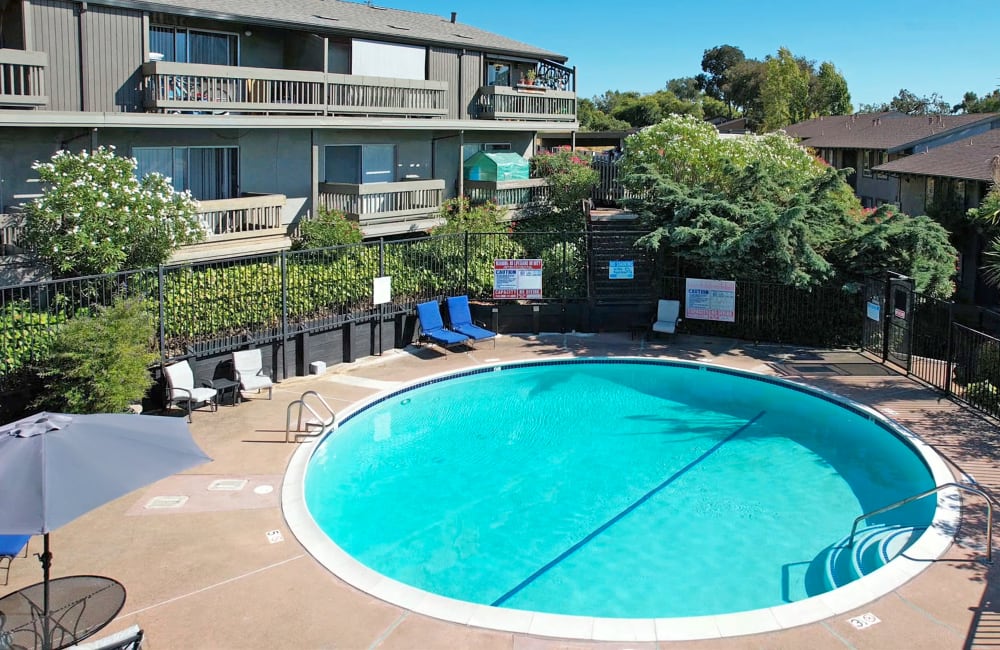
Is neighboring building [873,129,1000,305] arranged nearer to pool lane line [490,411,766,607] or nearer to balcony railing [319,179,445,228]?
pool lane line [490,411,766,607]

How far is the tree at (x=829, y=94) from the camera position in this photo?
6931cm

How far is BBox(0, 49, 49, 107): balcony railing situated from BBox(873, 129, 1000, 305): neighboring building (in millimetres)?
26719

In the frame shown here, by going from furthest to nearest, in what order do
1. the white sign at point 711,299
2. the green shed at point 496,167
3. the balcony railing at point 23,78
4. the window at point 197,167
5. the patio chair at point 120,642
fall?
the green shed at point 496,167 → the white sign at point 711,299 → the window at point 197,167 → the balcony railing at point 23,78 → the patio chair at point 120,642

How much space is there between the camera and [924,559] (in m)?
10.9

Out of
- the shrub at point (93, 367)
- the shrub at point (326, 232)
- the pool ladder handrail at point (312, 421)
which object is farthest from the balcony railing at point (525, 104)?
the shrub at point (93, 367)

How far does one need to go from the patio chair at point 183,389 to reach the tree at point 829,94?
203 ft

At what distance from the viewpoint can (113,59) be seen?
1964 centimetres

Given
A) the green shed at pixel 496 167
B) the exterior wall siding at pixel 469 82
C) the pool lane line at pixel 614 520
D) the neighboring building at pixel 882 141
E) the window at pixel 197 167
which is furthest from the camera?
the neighboring building at pixel 882 141

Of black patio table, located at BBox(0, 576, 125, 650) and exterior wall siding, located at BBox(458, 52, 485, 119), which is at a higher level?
exterior wall siding, located at BBox(458, 52, 485, 119)

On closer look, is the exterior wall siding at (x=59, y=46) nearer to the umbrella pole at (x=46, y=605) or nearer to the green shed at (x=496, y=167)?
the green shed at (x=496, y=167)

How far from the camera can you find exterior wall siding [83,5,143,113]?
19.2m

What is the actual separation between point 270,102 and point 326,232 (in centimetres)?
358

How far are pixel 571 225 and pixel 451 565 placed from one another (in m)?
18.4

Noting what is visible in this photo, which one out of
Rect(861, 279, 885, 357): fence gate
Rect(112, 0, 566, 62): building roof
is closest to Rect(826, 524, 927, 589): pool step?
Rect(861, 279, 885, 357): fence gate
